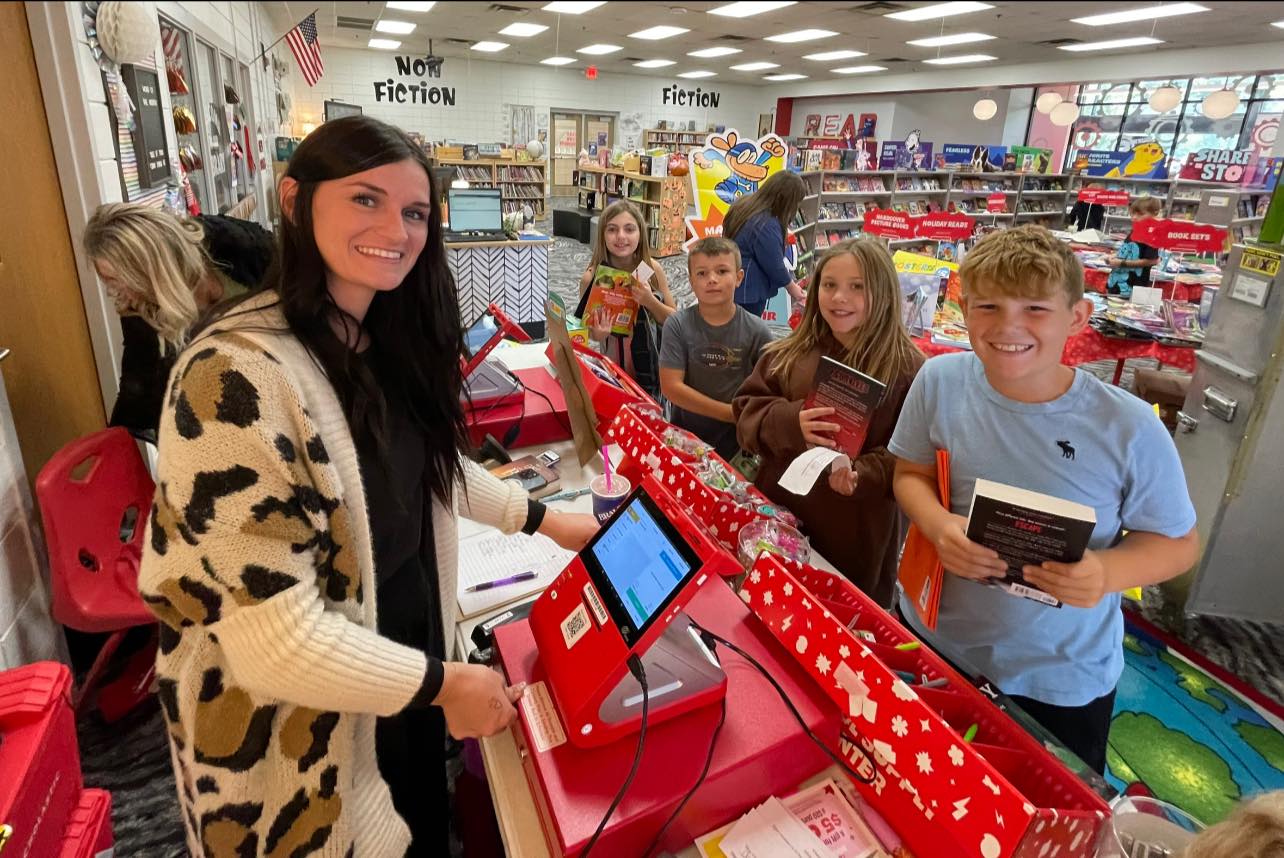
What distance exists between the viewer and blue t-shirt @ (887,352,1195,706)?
1.28m

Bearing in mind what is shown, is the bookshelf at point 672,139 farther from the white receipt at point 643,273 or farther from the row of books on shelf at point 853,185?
the white receipt at point 643,273

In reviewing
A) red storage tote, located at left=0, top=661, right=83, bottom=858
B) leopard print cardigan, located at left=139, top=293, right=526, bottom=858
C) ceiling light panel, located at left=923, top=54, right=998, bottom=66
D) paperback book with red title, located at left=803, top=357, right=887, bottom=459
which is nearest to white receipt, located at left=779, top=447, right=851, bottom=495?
paperback book with red title, located at left=803, top=357, right=887, bottom=459

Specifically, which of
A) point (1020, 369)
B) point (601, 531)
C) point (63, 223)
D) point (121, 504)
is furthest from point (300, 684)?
point (63, 223)

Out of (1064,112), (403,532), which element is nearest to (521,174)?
(1064,112)

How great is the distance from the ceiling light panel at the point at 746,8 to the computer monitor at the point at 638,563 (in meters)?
0.68

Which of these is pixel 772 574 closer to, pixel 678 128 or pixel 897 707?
pixel 897 707

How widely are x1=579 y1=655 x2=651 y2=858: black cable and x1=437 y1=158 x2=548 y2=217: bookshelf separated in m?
11.0

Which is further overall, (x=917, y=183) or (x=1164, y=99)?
(x=917, y=183)

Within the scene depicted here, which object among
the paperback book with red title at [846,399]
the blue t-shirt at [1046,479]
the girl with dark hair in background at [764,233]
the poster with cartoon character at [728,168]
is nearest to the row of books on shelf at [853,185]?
the poster with cartoon character at [728,168]

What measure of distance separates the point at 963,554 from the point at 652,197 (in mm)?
10752

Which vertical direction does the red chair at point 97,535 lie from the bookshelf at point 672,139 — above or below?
below

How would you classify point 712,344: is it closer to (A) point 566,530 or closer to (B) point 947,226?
(A) point 566,530

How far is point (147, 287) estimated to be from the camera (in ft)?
6.98

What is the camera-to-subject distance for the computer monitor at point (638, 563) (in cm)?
102
